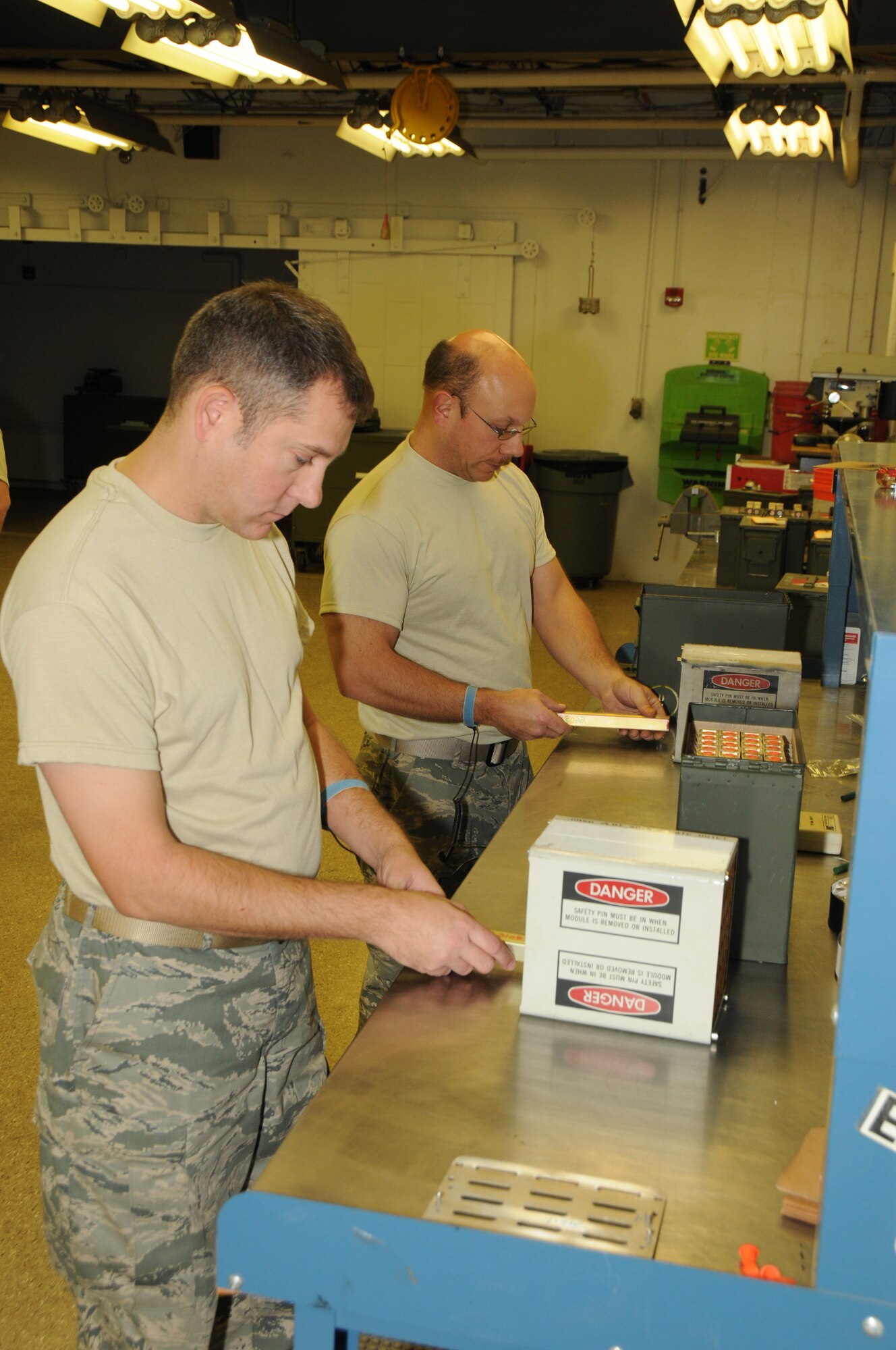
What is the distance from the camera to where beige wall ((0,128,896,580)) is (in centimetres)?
742

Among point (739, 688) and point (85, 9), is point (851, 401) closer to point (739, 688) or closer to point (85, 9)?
point (85, 9)

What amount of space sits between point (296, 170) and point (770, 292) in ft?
10.9

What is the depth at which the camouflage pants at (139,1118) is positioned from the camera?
1.29 m

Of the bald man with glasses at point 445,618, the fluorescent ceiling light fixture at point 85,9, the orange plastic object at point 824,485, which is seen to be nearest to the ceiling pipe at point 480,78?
the fluorescent ceiling light fixture at point 85,9

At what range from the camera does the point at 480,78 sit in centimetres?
554

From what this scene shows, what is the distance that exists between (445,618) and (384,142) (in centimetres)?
474

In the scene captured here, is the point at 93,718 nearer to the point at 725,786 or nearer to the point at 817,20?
the point at 725,786

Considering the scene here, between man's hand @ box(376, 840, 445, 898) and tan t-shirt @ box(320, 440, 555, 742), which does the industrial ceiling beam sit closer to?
tan t-shirt @ box(320, 440, 555, 742)

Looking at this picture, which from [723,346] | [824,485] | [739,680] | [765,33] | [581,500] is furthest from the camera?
[723,346]

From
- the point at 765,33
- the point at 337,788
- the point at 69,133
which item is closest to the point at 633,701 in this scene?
the point at 337,788

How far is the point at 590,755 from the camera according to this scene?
7.68 feet

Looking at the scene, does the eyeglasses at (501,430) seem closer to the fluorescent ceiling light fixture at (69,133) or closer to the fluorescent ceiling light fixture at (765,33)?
the fluorescent ceiling light fixture at (765,33)

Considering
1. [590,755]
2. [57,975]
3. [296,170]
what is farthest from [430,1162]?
[296,170]

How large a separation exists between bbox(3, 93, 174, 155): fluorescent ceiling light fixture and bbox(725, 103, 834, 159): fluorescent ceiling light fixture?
331 cm
